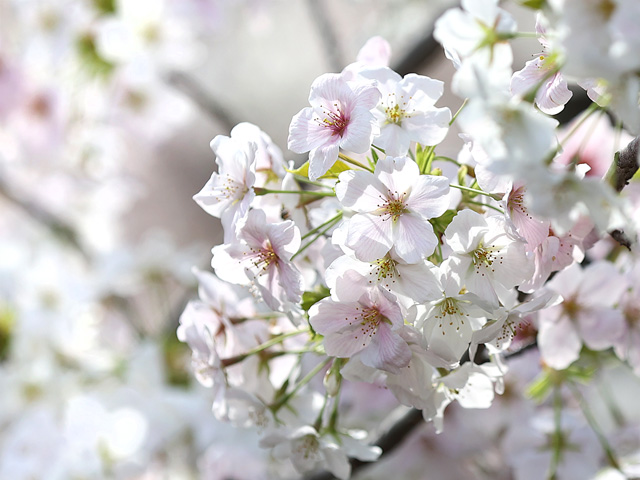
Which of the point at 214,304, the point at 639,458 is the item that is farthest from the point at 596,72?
the point at 639,458

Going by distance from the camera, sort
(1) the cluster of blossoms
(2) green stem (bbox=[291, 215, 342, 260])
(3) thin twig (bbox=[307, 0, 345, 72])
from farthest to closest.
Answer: (3) thin twig (bbox=[307, 0, 345, 72]), (2) green stem (bbox=[291, 215, 342, 260]), (1) the cluster of blossoms

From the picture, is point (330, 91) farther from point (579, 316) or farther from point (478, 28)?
point (579, 316)

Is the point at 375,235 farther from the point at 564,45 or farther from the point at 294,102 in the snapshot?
the point at 294,102

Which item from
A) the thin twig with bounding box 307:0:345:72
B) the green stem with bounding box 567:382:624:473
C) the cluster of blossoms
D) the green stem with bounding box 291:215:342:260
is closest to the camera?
the cluster of blossoms

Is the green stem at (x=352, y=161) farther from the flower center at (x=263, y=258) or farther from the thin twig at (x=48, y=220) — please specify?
the thin twig at (x=48, y=220)

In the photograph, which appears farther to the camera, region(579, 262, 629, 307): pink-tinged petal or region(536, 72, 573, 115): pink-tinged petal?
region(579, 262, 629, 307): pink-tinged petal

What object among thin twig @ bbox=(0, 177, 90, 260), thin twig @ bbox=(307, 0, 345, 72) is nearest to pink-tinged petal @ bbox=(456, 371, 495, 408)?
thin twig @ bbox=(307, 0, 345, 72)

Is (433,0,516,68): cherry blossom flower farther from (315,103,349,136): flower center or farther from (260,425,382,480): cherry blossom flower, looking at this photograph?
(260,425,382,480): cherry blossom flower
